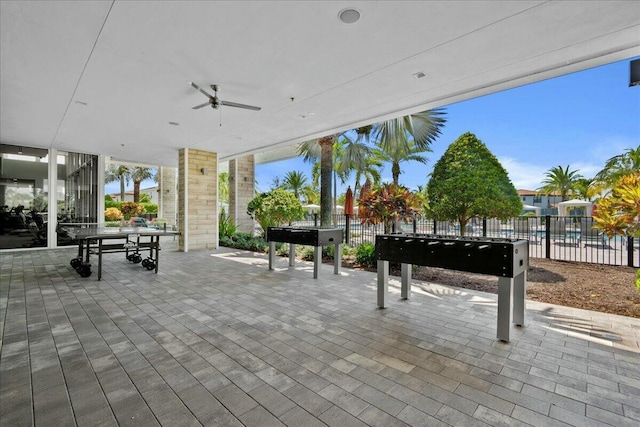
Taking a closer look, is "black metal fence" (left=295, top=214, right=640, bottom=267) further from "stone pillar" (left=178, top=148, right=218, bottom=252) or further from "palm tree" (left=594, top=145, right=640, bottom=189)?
"palm tree" (left=594, top=145, right=640, bottom=189)

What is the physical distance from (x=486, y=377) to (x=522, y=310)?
128 centimetres

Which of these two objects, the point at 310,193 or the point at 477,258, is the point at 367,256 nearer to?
the point at 477,258

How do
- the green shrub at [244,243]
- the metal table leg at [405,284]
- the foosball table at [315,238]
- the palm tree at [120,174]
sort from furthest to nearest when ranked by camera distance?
the palm tree at [120,174] → the green shrub at [244,243] → the foosball table at [315,238] → the metal table leg at [405,284]

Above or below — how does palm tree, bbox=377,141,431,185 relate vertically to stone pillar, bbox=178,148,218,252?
above

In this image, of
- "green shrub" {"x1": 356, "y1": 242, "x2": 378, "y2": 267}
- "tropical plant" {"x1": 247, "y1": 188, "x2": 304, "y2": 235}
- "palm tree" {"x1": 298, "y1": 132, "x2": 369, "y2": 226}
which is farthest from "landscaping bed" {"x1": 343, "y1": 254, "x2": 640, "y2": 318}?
"tropical plant" {"x1": 247, "y1": 188, "x2": 304, "y2": 235}

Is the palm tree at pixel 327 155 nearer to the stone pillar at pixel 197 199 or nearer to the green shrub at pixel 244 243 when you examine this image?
the green shrub at pixel 244 243

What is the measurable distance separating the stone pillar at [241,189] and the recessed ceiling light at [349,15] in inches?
371

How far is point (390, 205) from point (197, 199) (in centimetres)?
582

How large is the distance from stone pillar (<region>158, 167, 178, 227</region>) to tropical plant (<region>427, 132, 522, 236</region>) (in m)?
13.9

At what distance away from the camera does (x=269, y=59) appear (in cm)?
370

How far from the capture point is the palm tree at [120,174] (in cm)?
2351

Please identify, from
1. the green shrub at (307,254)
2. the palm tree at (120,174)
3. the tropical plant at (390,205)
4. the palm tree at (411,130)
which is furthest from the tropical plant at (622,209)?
the palm tree at (120,174)

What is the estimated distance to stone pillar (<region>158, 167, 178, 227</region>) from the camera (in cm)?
1577

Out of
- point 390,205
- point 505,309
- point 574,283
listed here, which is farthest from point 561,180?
point 505,309
